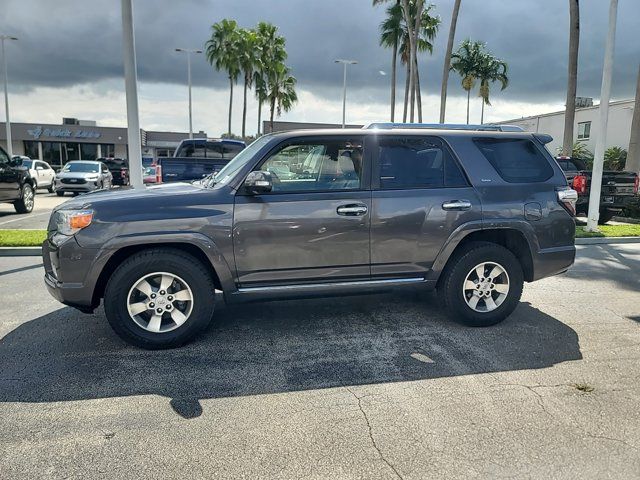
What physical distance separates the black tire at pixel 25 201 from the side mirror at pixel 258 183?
482 inches

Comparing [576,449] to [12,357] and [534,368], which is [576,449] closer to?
[534,368]

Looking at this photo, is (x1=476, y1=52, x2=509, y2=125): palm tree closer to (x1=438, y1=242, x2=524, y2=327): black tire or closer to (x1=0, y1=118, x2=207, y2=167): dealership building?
(x1=0, y1=118, x2=207, y2=167): dealership building

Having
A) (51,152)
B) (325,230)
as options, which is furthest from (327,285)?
(51,152)

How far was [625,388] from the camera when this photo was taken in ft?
12.1

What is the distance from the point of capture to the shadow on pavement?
370 centimetres

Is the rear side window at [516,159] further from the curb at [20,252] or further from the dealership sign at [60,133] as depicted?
the dealership sign at [60,133]

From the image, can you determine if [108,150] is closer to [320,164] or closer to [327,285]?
[320,164]

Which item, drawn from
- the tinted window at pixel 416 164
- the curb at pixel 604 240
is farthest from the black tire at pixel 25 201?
the curb at pixel 604 240

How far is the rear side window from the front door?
133 cm

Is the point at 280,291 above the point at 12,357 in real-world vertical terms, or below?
above

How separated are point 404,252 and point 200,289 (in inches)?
73.5

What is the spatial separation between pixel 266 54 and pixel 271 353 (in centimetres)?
3576

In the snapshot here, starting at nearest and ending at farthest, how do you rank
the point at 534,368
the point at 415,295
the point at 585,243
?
the point at 534,368
the point at 415,295
the point at 585,243

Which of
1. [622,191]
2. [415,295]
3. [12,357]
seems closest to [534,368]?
[415,295]
